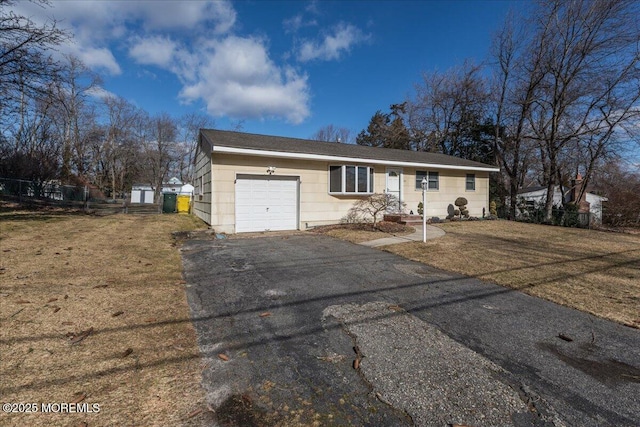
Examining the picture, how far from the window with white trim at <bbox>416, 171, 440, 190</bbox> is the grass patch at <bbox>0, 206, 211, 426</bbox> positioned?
1171 cm

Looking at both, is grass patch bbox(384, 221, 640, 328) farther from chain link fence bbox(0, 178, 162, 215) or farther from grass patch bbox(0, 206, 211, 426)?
chain link fence bbox(0, 178, 162, 215)

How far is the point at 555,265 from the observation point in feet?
20.7

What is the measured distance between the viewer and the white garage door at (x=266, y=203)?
34.8ft

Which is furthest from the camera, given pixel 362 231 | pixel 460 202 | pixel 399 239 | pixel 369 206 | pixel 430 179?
pixel 460 202

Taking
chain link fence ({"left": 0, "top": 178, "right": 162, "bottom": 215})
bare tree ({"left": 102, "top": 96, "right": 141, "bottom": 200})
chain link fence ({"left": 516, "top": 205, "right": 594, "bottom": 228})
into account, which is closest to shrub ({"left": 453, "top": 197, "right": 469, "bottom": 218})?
chain link fence ({"left": 516, "top": 205, "right": 594, "bottom": 228})

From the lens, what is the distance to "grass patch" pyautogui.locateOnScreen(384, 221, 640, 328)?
14.1 ft

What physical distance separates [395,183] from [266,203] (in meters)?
6.23

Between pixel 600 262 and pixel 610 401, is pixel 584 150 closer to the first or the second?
pixel 600 262

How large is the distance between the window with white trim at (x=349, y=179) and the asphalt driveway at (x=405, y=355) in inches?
290

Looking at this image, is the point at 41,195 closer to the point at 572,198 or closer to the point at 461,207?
the point at 461,207

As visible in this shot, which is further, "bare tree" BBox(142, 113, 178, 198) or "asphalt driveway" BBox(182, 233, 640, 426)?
"bare tree" BBox(142, 113, 178, 198)

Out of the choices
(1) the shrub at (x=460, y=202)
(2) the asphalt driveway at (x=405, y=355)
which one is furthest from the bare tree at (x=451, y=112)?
(2) the asphalt driveway at (x=405, y=355)

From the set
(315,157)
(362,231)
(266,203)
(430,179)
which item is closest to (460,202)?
(430,179)

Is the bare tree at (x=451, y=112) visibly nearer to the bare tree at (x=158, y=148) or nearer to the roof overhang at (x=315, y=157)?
the roof overhang at (x=315, y=157)
